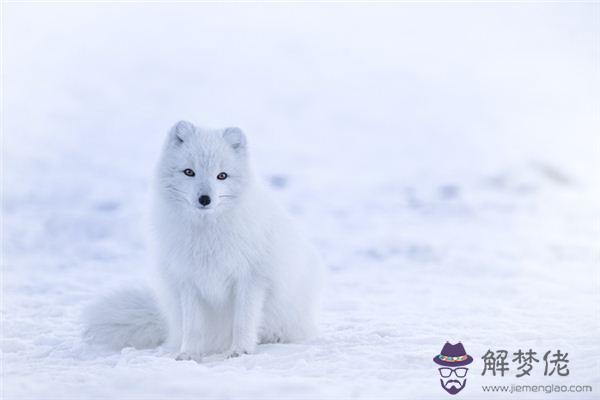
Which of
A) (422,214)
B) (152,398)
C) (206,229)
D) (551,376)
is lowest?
(152,398)

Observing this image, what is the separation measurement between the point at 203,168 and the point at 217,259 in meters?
0.46

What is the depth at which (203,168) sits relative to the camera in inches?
127

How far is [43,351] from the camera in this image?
3.63m

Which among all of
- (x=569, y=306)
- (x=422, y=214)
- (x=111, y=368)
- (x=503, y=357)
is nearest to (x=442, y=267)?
(x=569, y=306)

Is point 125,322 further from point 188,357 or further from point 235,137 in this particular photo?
point 235,137

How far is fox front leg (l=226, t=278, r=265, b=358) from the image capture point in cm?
344

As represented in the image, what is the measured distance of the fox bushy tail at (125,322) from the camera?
371 cm

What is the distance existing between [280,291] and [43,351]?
123 cm

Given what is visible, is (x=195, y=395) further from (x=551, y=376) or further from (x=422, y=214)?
(x=422, y=214)

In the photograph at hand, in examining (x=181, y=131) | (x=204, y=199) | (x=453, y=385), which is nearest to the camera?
(x=453, y=385)

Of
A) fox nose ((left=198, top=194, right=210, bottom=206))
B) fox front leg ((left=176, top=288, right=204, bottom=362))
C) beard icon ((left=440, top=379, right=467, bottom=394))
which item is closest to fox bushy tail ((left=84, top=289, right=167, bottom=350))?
fox front leg ((left=176, top=288, right=204, bottom=362))

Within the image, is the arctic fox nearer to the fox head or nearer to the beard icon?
the fox head

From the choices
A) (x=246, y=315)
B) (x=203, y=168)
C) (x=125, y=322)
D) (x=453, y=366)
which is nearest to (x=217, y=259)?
(x=246, y=315)

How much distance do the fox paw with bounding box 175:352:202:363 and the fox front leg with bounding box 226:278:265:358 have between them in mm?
144
